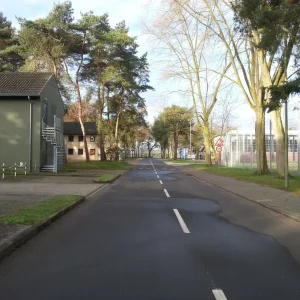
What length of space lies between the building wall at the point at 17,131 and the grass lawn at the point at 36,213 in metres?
18.9

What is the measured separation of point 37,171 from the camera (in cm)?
3072

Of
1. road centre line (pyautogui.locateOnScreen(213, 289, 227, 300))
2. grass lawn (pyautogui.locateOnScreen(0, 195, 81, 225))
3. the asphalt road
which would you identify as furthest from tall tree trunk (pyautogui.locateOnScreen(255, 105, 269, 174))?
road centre line (pyautogui.locateOnScreen(213, 289, 227, 300))

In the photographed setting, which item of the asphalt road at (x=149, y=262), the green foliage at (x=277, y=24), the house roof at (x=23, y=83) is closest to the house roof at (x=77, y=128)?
the house roof at (x=23, y=83)

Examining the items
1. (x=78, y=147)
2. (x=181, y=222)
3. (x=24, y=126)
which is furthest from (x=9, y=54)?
(x=181, y=222)

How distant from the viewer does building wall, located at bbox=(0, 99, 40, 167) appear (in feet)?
101

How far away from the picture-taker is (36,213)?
10039 millimetres

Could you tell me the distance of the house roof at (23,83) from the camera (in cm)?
3045

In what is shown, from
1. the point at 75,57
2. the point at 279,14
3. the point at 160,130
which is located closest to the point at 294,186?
the point at 279,14

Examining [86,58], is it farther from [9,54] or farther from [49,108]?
[49,108]

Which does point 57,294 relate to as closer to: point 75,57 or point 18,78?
point 18,78

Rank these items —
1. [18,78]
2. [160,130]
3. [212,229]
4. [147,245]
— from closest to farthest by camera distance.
→ [147,245]
[212,229]
[18,78]
[160,130]

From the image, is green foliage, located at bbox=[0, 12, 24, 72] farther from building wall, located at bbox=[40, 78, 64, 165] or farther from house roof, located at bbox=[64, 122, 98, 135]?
house roof, located at bbox=[64, 122, 98, 135]

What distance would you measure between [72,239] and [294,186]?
14150mm

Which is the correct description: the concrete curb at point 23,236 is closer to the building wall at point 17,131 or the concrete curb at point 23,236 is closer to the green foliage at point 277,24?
the green foliage at point 277,24
